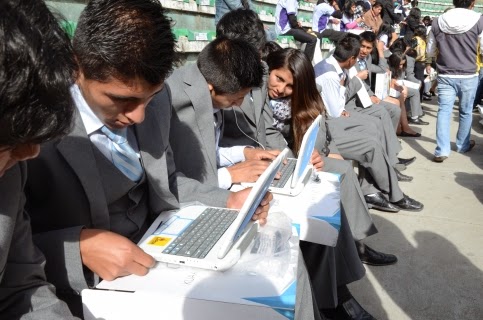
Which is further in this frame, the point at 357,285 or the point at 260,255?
the point at 357,285

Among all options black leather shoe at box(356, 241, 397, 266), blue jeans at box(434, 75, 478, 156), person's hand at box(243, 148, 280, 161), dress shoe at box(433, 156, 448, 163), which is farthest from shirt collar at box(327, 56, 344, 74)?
person's hand at box(243, 148, 280, 161)

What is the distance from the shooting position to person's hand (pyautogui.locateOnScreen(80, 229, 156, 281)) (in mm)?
1109

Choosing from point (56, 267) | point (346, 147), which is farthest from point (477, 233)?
point (56, 267)

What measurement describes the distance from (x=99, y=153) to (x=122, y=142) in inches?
3.5

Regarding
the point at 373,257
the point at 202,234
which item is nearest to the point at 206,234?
the point at 202,234

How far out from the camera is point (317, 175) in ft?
6.47

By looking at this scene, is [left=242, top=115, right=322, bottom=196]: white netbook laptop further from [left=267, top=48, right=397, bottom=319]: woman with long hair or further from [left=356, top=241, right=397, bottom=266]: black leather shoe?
[left=356, top=241, right=397, bottom=266]: black leather shoe

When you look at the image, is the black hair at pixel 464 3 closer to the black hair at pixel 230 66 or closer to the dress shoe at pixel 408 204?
the dress shoe at pixel 408 204

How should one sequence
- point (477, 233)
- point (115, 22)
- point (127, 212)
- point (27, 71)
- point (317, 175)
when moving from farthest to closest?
point (477, 233), point (317, 175), point (127, 212), point (115, 22), point (27, 71)

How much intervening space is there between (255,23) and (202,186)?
141 centimetres

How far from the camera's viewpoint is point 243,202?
161 centimetres

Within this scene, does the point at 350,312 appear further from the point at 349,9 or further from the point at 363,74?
A: the point at 349,9

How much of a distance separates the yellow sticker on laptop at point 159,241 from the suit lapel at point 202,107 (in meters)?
0.73

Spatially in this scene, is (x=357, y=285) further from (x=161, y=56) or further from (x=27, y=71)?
(x=27, y=71)
